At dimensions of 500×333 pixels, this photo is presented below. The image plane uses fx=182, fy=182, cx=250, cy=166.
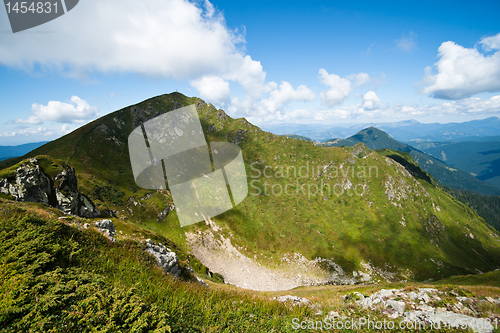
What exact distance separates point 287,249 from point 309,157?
205ft

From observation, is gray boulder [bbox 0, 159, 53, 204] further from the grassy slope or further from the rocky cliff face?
the grassy slope

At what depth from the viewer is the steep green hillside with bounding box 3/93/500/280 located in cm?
7562

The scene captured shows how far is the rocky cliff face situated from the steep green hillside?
19445 millimetres

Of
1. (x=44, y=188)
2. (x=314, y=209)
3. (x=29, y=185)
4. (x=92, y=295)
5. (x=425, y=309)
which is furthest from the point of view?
(x=314, y=209)

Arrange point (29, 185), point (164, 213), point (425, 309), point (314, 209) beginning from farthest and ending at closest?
point (314, 209)
point (164, 213)
point (29, 185)
point (425, 309)

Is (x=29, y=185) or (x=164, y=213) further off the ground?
(x=29, y=185)

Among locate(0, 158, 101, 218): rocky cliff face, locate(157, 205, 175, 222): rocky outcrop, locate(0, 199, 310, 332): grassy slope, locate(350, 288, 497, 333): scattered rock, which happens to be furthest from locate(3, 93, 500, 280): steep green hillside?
locate(350, 288, 497, 333): scattered rock

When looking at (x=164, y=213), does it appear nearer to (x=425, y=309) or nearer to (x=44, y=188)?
(x=44, y=188)

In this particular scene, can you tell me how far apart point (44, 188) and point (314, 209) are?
96.8 metres

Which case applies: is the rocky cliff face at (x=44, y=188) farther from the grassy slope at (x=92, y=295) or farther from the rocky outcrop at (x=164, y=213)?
the rocky outcrop at (x=164, y=213)

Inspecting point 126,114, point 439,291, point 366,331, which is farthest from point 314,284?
point 126,114

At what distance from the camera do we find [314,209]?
312ft

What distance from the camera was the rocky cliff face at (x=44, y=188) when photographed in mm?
32594

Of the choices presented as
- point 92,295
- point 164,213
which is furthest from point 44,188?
point 164,213
